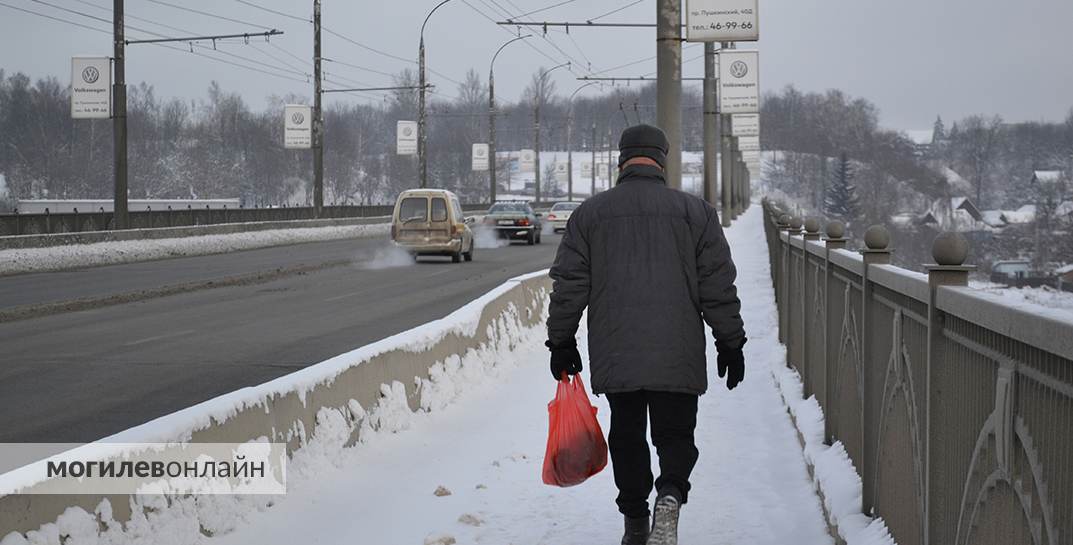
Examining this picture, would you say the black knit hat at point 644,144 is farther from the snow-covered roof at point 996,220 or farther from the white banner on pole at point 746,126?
the white banner on pole at point 746,126

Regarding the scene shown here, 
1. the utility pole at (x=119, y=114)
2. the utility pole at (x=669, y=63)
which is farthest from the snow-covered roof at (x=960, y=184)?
the utility pole at (x=669, y=63)

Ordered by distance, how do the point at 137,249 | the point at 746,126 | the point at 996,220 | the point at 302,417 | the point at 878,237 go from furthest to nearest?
the point at 746,126, the point at 137,249, the point at 996,220, the point at 302,417, the point at 878,237

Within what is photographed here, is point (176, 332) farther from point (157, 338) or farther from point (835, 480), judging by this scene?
point (835, 480)

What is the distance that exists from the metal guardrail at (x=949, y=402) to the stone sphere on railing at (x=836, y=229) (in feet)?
0.99

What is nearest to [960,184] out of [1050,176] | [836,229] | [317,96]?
[1050,176]

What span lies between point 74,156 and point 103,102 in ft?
301

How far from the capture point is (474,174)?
602 feet

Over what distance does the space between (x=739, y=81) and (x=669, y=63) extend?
14592mm

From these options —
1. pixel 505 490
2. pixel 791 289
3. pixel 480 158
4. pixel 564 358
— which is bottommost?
pixel 505 490

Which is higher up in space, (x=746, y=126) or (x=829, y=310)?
(x=746, y=126)

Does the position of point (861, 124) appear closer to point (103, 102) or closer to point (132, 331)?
point (103, 102)

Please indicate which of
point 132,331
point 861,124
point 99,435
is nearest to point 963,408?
point 99,435

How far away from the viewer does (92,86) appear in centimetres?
3378

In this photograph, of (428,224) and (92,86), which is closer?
(92,86)
